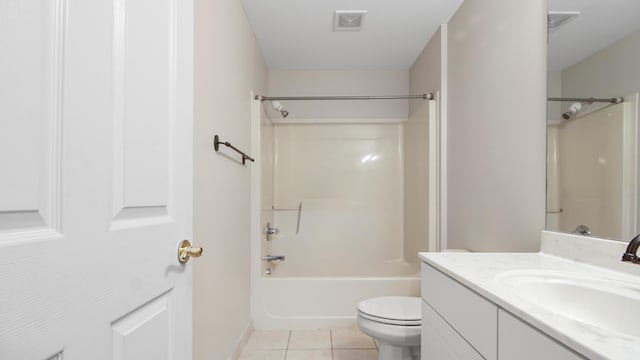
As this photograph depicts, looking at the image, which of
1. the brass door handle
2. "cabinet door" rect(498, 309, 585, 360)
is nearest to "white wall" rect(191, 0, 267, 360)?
the brass door handle

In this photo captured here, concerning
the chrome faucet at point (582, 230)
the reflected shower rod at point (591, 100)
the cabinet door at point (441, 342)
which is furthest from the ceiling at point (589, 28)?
the cabinet door at point (441, 342)

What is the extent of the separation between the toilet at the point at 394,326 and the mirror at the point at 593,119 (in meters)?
0.79

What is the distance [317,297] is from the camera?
2504 millimetres

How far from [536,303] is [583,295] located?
0.12m

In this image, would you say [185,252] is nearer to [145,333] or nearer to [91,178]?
[145,333]

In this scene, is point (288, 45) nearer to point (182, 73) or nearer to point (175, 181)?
point (182, 73)

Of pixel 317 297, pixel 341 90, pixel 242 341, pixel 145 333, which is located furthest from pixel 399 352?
pixel 341 90

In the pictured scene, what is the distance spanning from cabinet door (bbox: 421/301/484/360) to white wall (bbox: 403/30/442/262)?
133 cm

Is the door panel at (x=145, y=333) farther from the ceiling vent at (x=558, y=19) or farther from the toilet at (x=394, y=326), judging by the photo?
the ceiling vent at (x=558, y=19)

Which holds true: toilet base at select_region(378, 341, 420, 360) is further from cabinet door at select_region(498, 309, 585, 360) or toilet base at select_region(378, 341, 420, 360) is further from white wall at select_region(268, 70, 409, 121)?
white wall at select_region(268, 70, 409, 121)

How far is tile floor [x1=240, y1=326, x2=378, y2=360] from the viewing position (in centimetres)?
207

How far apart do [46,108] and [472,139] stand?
1.93 meters

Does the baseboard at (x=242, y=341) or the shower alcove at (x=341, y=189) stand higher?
the shower alcove at (x=341, y=189)

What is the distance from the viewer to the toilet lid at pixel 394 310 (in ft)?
5.30
